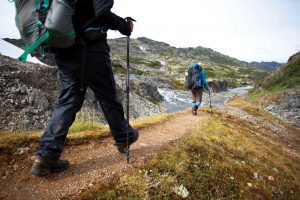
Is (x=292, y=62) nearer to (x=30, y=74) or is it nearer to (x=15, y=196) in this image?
(x=30, y=74)

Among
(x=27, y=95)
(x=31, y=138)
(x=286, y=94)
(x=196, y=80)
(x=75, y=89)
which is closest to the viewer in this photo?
(x=75, y=89)

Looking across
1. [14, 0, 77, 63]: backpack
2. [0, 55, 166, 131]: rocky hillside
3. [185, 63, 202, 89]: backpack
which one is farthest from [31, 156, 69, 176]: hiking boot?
[185, 63, 202, 89]: backpack

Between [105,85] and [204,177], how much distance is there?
2.75m

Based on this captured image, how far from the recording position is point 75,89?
4.38 m

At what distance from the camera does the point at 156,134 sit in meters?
8.20

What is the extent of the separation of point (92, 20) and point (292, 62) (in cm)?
5571

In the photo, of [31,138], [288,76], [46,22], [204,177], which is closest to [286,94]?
[288,76]

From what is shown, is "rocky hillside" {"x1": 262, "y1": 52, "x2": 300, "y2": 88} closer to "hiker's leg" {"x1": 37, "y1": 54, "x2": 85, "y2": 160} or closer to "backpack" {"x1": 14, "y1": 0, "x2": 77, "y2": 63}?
"hiker's leg" {"x1": 37, "y1": 54, "x2": 85, "y2": 160}

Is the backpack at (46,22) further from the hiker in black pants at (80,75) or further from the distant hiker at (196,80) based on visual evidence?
the distant hiker at (196,80)

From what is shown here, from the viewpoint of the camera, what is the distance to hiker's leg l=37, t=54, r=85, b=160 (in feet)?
13.6

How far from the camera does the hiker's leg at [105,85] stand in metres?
4.30

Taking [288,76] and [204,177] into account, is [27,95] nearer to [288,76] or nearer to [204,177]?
[204,177]

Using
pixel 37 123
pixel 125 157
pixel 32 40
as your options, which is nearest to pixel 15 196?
A: pixel 125 157

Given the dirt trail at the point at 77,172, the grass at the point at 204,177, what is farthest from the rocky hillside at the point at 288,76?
the dirt trail at the point at 77,172
